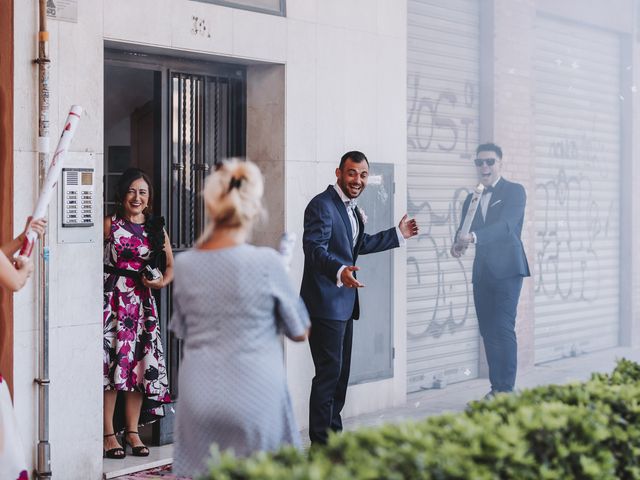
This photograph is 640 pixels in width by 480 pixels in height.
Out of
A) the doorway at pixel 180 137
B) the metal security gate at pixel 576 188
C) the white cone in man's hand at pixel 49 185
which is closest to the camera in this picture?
the white cone in man's hand at pixel 49 185

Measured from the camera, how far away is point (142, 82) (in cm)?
929

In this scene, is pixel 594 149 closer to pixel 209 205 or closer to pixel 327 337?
pixel 327 337

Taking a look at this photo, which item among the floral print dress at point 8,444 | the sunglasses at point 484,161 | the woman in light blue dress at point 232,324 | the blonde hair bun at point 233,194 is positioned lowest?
the floral print dress at point 8,444

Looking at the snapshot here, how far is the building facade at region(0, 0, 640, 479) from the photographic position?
6.93 metres

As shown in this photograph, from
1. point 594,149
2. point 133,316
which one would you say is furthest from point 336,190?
point 594,149

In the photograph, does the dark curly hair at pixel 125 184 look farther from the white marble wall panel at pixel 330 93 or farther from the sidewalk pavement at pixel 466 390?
the sidewalk pavement at pixel 466 390

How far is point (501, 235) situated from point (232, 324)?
567 centimetres

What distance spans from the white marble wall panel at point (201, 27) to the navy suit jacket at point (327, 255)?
4.36ft

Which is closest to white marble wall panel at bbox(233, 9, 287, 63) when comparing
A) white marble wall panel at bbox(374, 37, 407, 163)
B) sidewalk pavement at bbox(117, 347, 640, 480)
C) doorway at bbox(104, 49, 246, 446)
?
doorway at bbox(104, 49, 246, 446)

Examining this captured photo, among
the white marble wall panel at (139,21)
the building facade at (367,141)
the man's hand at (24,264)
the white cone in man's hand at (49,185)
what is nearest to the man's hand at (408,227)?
the building facade at (367,141)

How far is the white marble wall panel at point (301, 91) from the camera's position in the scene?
8.52m

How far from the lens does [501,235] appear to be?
9.82m

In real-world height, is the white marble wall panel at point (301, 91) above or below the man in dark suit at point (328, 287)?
above

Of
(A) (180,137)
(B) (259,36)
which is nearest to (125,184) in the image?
(A) (180,137)
